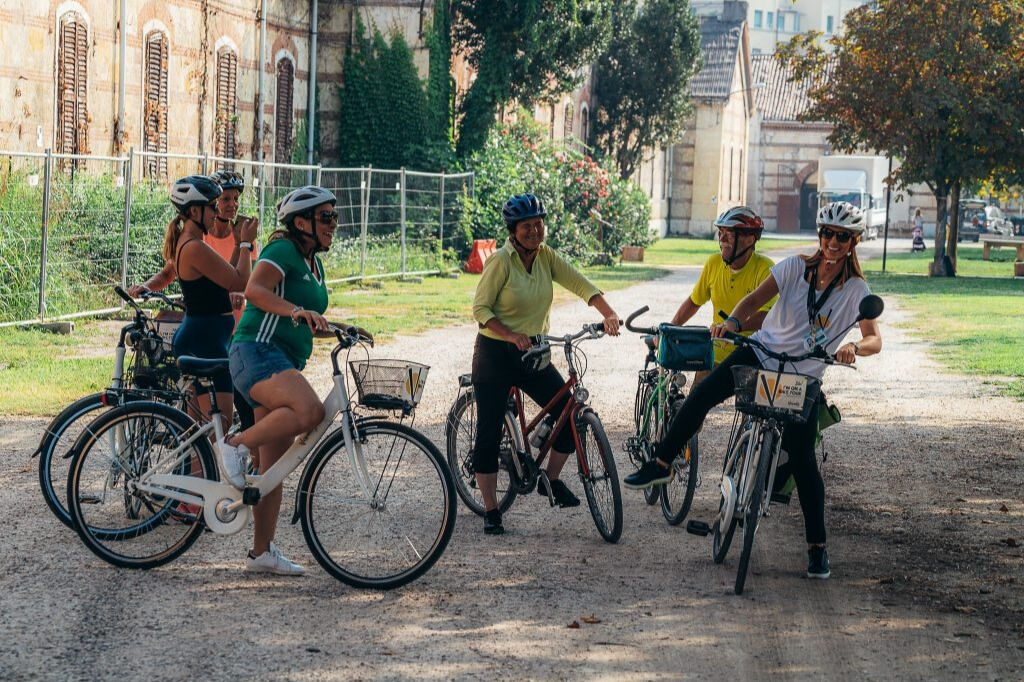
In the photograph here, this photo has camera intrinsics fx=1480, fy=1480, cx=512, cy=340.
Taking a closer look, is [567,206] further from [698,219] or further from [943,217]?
[698,219]

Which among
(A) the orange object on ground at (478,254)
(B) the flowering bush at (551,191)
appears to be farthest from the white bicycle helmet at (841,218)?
(B) the flowering bush at (551,191)

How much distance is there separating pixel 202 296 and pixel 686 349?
245 cm

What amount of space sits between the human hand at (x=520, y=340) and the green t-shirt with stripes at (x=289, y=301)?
3.84 feet

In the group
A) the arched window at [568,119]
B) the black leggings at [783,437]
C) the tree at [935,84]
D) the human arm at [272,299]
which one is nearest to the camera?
the human arm at [272,299]

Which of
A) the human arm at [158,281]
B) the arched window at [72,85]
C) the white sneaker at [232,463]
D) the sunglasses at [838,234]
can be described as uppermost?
the arched window at [72,85]

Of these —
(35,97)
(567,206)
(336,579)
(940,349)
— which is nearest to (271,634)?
(336,579)

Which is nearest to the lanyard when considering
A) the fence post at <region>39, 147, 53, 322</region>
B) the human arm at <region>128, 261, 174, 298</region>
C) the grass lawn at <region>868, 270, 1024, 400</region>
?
the human arm at <region>128, 261, 174, 298</region>

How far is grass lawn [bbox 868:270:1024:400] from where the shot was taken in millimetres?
16453

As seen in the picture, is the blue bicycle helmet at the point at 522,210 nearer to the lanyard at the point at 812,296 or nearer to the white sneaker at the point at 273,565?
the lanyard at the point at 812,296

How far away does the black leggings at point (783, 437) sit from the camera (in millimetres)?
6918

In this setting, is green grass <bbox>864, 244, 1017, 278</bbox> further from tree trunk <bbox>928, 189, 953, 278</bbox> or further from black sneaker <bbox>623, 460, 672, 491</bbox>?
black sneaker <bbox>623, 460, 672, 491</bbox>

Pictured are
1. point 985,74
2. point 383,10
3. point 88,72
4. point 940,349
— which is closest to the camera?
point 940,349

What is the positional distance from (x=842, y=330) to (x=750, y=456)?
2.45 feet

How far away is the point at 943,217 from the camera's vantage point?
116 ft
